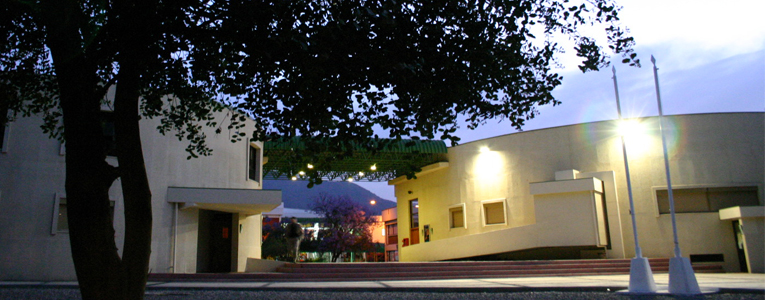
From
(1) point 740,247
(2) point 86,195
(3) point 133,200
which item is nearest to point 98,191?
(2) point 86,195

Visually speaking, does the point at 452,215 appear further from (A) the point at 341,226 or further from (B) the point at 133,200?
(B) the point at 133,200

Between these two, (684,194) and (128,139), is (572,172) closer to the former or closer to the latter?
(684,194)

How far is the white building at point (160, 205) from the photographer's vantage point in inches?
501

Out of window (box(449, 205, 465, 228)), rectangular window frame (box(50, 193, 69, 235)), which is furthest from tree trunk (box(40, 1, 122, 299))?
window (box(449, 205, 465, 228))

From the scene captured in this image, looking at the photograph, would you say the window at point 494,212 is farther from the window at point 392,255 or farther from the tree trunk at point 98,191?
the window at point 392,255

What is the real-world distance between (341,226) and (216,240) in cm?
1670

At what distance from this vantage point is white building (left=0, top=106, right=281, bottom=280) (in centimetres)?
1273

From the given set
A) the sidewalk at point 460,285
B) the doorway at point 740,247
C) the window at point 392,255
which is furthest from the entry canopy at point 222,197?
the window at point 392,255

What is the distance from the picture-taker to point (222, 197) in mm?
14969

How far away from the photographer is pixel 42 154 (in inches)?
518

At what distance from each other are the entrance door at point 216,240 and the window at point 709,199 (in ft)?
50.6

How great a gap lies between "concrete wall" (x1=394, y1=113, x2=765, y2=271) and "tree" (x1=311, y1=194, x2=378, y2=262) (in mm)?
11132

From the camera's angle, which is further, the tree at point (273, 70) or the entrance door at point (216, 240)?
the entrance door at point (216, 240)

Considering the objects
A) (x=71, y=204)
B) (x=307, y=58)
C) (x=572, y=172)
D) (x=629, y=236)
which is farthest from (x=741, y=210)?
Answer: (x=71, y=204)
